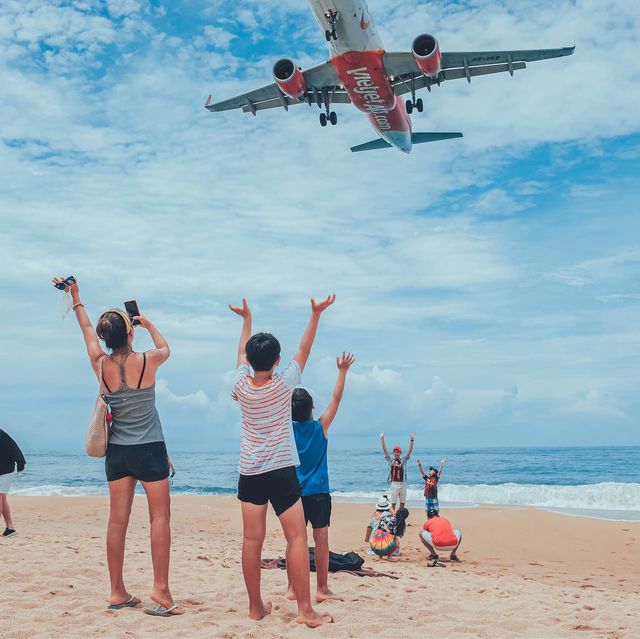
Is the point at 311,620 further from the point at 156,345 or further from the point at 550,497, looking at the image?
the point at 550,497

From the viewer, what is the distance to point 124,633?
11.5 feet

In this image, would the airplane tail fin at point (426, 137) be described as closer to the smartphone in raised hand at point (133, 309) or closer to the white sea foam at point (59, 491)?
the white sea foam at point (59, 491)

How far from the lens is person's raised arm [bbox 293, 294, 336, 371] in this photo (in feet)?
12.4

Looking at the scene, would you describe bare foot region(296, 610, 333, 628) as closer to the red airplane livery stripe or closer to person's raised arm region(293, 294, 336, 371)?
person's raised arm region(293, 294, 336, 371)

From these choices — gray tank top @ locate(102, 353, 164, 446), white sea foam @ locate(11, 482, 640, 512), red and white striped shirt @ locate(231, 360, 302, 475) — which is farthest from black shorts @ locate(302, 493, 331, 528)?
white sea foam @ locate(11, 482, 640, 512)

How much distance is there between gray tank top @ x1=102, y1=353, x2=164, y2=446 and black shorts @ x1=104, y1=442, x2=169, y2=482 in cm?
4

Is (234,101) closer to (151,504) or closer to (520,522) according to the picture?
(520,522)

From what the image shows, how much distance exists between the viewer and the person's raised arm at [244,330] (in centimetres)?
387

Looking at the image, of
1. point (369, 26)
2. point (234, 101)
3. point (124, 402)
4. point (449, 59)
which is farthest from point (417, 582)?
point (234, 101)

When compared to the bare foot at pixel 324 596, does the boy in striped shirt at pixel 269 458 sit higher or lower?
higher

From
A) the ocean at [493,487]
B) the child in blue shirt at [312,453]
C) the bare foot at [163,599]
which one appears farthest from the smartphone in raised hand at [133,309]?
the ocean at [493,487]

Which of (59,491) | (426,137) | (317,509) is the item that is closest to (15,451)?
(317,509)

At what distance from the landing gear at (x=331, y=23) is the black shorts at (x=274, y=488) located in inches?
551

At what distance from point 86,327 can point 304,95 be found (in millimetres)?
16958
